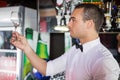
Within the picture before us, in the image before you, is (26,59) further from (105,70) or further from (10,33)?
(105,70)

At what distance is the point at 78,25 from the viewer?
1.86 m

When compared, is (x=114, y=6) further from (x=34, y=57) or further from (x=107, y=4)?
(x=34, y=57)

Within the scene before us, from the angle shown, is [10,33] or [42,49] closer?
[10,33]

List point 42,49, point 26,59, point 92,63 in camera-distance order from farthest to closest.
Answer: point 42,49, point 26,59, point 92,63

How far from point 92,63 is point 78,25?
33cm

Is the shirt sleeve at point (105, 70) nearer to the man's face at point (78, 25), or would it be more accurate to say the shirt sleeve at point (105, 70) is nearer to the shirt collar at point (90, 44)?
the shirt collar at point (90, 44)

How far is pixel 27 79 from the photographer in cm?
319

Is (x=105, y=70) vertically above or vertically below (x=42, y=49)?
above

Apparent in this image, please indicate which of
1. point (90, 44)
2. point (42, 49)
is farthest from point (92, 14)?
point (42, 49)

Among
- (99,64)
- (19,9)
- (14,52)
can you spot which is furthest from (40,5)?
(99,64)

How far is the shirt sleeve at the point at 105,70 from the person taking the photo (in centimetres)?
153

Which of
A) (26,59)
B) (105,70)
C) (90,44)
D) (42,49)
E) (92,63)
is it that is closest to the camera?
(105,70)

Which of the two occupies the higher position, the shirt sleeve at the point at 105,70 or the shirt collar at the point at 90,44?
the shirt collar at the point at 90,44

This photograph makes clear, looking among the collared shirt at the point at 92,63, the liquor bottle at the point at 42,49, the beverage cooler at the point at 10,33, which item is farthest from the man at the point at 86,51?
the liquor bottle at the point at 42,49
